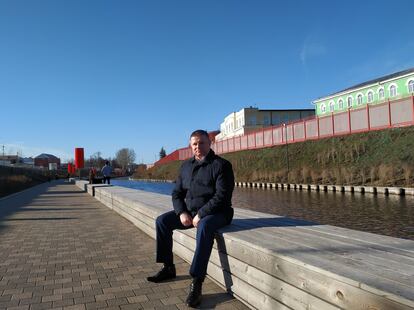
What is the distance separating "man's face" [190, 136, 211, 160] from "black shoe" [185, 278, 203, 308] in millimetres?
1502

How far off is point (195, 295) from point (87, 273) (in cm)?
194

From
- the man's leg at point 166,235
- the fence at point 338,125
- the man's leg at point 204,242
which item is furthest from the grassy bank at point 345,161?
the man's leg at point 204,242

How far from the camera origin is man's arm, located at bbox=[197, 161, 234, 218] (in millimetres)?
4453

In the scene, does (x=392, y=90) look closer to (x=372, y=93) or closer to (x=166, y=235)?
(x=372, y=93)

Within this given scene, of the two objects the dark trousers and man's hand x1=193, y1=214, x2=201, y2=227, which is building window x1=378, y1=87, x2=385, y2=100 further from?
man's hand x1=193, y1=214, x2=201, y2=227

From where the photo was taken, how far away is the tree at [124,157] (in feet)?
502

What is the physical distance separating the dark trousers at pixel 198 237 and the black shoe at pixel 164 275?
0.23 ft

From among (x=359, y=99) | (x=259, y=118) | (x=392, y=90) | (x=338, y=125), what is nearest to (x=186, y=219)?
(x=338, y=125)

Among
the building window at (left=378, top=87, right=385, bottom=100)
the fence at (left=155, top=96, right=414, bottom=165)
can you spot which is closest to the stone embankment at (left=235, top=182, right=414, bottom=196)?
the fence at (left=155, top=96, right=414, bottom=165)

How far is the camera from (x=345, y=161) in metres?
32.5

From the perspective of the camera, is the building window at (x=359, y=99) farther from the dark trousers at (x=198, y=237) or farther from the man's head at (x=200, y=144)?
the dark trousers at (x=198, y=237)

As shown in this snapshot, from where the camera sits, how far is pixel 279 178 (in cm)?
3644

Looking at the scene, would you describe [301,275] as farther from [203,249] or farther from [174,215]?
[174,215]

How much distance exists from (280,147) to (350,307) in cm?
4299
